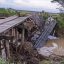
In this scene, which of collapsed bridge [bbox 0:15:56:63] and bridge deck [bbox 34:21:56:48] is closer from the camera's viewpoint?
collapsed bridge [bbox 0:15:56:63]

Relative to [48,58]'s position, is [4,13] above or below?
above

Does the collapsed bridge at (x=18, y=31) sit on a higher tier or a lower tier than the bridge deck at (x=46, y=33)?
higher

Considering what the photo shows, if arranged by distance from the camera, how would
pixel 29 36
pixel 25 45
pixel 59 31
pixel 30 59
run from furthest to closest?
pixel 59 31, pixel 29 36, pixel 25 45, pixel 30 59

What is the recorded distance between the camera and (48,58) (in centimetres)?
1462

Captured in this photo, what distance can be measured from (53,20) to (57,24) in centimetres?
75

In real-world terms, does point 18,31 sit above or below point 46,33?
above

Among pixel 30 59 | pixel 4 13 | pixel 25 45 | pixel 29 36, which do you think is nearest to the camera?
pixel 30 59

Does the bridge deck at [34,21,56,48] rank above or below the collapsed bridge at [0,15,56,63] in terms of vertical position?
below

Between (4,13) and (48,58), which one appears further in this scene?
(4,13)

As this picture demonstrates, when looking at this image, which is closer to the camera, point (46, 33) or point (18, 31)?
point (18, 31)

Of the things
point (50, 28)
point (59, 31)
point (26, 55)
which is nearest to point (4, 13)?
point (50, 28)

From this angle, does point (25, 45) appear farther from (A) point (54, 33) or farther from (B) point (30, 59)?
(A) point (54, 33)

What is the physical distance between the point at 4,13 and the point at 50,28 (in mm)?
5035

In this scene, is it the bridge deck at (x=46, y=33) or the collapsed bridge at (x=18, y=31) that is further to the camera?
the bridge deck at (x=46, y=33)
